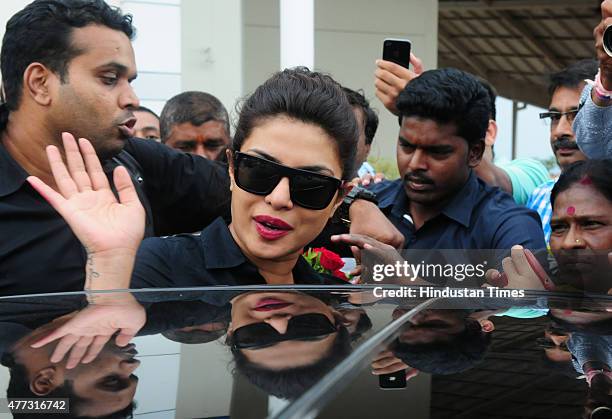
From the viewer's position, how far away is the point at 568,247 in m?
2.48

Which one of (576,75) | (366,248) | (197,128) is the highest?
(576,75)

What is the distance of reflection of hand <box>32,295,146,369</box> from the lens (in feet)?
3.49

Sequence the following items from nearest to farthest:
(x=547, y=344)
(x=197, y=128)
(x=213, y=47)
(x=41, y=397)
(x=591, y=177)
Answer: (x=41, y=397), (x=547, y=344), (x=591, y=177), (x=197, y=128), (x=213, y=47)

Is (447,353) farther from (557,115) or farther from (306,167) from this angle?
(557,115)

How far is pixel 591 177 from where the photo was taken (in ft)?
8.64

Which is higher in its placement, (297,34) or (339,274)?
(297,34)

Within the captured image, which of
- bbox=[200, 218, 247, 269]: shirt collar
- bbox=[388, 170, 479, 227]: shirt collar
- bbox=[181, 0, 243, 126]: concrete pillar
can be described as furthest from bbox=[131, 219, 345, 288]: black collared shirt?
bbox=[181, 0, 243, 126]: concrete pillar

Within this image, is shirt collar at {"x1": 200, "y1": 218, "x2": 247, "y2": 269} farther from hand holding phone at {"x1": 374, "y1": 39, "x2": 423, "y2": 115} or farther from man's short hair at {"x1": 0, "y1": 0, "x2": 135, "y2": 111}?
hand holding phone at {"x1": 374, "y1": 39, "x2": 423, "y2": 115}

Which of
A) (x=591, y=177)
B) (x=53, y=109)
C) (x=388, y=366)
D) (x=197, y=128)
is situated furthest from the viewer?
(x=197, y=128)

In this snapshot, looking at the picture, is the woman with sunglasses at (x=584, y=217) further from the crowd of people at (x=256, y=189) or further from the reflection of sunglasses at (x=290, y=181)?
the reflection of sunglasses at (x=290, y=181)

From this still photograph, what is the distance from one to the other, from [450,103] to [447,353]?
1767 mm

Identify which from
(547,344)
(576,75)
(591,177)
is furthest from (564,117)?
(547,344)

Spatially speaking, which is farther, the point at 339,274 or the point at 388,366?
the point at 339,274

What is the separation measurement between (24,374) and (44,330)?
18 centimetres
